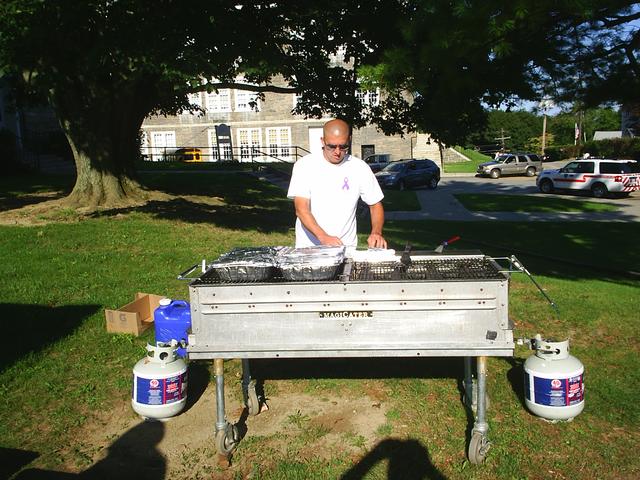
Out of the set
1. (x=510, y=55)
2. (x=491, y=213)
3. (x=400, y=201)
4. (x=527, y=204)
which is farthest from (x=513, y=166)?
(x=510, y=55)

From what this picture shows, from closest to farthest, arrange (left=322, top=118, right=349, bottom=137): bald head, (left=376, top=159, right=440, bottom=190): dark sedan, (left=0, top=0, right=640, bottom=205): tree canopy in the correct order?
(left=322, top=118, right=349, bottom=137): bald head → (left=0, top=0, right=640, bottom=205): tree canopy → (left=376, top=159, right=440, bottom=190): dark sedan

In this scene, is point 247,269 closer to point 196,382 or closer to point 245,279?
point 245,279

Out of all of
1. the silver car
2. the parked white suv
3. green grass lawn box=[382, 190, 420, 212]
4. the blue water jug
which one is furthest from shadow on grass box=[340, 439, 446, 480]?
the silver car

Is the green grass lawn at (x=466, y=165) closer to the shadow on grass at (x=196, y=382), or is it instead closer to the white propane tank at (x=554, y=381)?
the shadow on grass at (x=196, y=382)

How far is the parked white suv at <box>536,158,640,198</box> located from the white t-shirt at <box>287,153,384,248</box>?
25574 millimetres

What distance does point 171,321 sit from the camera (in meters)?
5.45

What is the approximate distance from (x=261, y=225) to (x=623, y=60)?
9.62 metres

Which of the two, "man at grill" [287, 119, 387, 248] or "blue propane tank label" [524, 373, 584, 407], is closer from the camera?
"blue propane tank label" [524, 373, 584, 407]

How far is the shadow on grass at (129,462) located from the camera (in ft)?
12.4

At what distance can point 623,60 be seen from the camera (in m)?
6.27

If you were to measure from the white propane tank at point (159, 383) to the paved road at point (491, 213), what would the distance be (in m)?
15.3

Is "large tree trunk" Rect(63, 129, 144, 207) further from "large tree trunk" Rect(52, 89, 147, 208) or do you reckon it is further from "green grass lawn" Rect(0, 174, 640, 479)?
"green grass lawn" Rect(0, 174, 640, 479)

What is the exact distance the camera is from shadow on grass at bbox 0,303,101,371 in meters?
5.66

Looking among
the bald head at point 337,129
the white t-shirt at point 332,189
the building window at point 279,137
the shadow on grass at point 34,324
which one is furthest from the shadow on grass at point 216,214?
the building window at point 279,137
